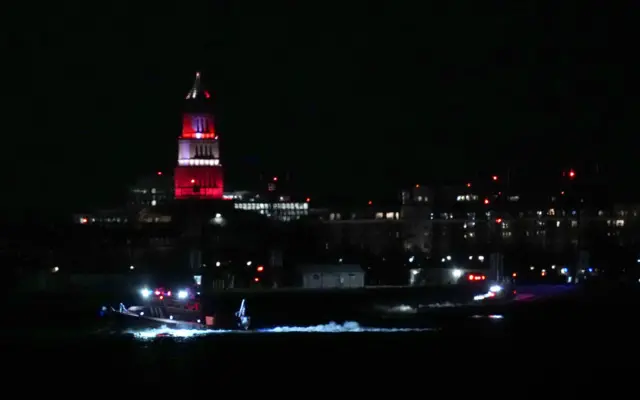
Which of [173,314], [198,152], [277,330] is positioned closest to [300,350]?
[277,330]

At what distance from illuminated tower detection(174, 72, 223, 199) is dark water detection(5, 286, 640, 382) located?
41.1 metres

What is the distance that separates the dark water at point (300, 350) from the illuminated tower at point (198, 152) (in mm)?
41088

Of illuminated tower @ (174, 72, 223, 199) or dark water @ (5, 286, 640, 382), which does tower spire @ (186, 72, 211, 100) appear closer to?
illuminated tower @ (174, 72, 223, 199)

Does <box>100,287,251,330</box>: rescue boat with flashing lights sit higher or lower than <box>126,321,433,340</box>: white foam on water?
higher

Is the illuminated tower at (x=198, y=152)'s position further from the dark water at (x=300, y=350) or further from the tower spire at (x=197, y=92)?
the dark water at (x=300, y=350)

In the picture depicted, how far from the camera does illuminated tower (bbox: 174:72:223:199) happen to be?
108 metres

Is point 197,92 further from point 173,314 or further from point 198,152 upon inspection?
point 173,314

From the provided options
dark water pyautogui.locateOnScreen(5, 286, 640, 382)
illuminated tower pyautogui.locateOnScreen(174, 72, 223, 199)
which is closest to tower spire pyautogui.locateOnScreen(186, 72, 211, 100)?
illuminated tower pyautogui.locateOnScreen(174, 72, 223, 199)

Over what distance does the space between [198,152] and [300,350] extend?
172ft

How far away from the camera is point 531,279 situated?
90438mm

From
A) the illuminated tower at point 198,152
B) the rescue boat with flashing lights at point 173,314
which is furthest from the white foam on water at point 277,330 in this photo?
the illuminated tower at point 198,152

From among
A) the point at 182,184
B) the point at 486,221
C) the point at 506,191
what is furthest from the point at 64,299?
the point at 506,191

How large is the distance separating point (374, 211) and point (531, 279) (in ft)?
99.9

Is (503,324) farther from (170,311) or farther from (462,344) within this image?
(170,311)
